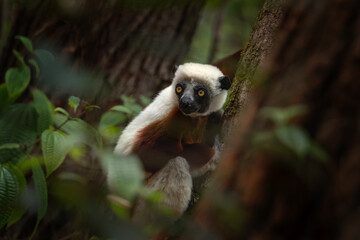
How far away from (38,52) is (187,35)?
292 centimetres

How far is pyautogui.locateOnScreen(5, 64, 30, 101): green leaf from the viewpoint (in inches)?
100

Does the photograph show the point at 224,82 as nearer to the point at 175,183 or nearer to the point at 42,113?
the point at 175,183

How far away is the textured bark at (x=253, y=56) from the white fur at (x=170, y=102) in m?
0.75

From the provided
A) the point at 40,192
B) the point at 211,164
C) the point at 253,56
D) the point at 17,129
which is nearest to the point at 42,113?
the point at 17,129

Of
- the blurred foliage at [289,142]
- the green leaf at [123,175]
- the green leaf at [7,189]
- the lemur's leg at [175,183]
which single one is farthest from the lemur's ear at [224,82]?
the green leaf at [123,175]

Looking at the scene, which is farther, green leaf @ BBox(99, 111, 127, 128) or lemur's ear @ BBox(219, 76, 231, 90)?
lemur's ear @ BBox(219, 76, 231, 90)

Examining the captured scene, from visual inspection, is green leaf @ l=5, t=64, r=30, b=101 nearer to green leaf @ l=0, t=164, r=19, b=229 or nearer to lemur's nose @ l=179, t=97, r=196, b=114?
green leaf @ l=0, t=164, r=19, b=229

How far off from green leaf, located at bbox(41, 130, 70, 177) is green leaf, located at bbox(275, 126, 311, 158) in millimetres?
1316

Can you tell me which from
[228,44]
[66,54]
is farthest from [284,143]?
[228,44]

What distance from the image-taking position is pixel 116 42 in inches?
181

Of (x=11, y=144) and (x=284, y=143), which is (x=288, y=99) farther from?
(x=11, y=144)

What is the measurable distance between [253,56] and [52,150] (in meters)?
2.19

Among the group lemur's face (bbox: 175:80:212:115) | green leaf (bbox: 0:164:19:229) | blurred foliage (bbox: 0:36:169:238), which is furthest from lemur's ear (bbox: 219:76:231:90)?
green leaf (bbox: 0:164:19:229)

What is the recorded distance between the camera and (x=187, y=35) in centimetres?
497
